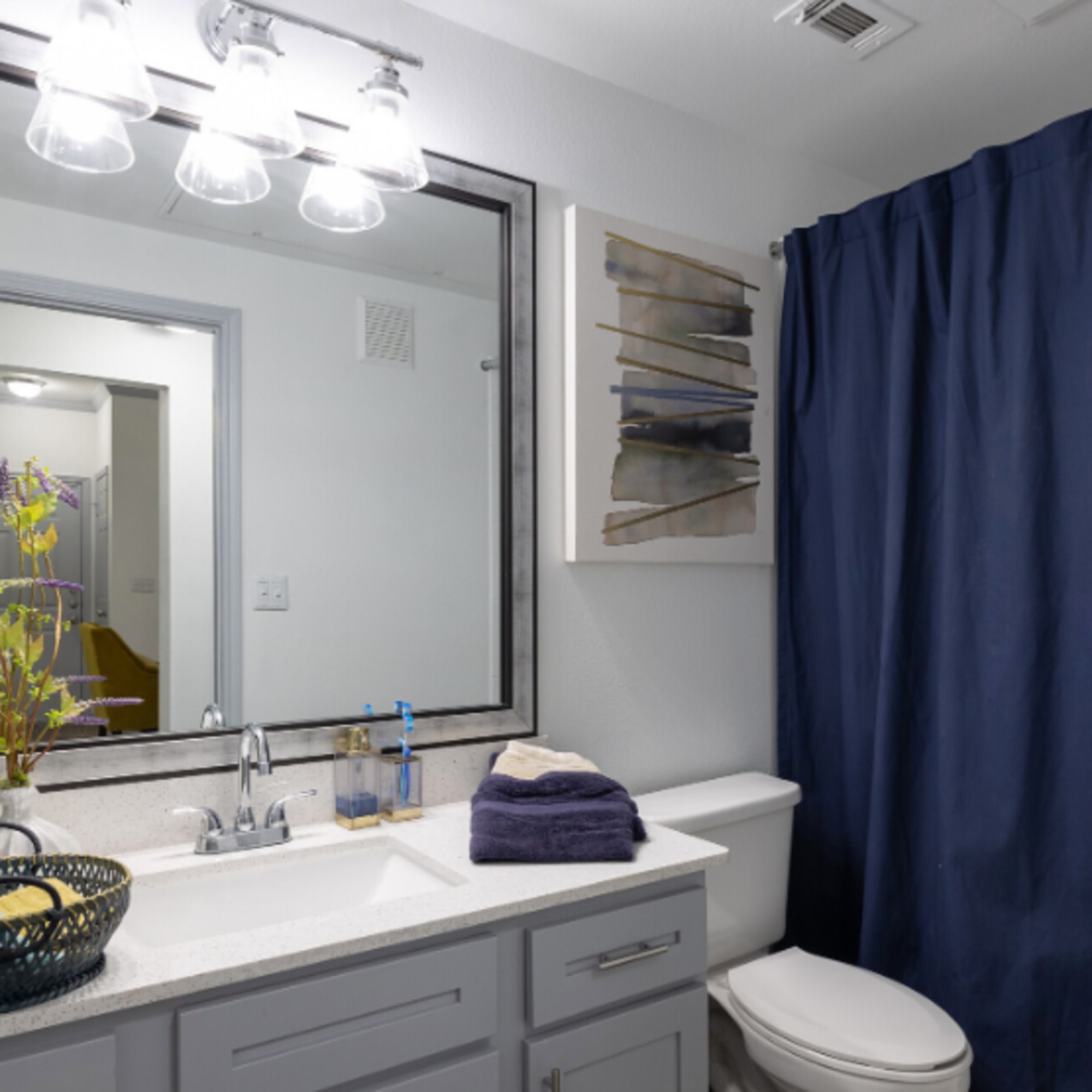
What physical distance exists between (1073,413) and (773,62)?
0.99m

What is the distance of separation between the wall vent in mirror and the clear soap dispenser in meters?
0.70

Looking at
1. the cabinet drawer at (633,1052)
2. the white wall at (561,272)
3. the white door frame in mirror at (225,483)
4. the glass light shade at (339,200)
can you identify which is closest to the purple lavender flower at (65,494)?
the white door frame in mirror at (225,483)

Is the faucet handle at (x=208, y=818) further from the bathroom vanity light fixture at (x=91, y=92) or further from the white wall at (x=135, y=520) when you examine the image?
the bathroom vanity light fixture at (x=91, y=92)

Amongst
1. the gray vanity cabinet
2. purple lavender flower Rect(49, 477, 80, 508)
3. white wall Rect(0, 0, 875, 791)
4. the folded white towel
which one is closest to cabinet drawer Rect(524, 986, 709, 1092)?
the gray vanity cabinet

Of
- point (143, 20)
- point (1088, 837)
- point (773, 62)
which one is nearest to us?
point (143, 20)

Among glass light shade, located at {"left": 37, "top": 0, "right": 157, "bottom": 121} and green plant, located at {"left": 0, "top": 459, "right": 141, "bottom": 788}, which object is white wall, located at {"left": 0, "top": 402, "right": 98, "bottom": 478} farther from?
glass light shade, located at {"left": 37, "top": 0, "right": 157, "bottom": 121}

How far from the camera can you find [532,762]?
1.73 metres

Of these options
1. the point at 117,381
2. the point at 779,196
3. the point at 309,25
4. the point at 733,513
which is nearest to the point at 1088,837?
the point at 733,513

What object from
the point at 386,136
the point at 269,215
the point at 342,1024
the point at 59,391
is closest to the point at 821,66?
the point at 386,136

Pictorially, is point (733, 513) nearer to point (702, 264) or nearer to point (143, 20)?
point (702, 264)

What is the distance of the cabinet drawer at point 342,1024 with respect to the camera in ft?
3.54

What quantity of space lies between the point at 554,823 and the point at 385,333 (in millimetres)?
955

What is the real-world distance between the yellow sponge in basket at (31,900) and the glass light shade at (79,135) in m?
1.06

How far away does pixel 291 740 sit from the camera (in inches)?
64.6
